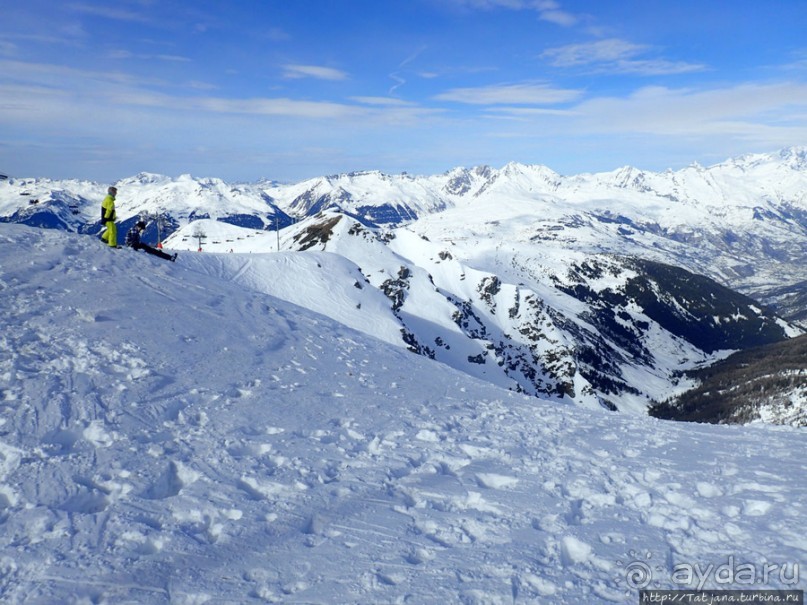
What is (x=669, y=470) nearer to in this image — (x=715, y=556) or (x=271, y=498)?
(x=715, y=556)

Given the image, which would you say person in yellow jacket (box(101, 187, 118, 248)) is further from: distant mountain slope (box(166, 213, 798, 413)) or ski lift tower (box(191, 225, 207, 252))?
ski lift tower (box(191, 225, 207, 252))

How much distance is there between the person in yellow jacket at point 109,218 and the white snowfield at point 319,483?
541cm

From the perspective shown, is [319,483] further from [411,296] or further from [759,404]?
[759,404]

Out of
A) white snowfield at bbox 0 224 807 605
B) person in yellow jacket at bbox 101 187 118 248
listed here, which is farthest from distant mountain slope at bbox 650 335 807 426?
person in yellow jacket at bbox 101 187 118 248

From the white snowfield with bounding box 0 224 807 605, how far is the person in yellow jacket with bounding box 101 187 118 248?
17.8ft

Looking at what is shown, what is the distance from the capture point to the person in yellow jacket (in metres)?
23.2

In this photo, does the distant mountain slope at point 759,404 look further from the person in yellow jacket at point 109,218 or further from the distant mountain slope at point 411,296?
the person in yellow jacket at point 109,218

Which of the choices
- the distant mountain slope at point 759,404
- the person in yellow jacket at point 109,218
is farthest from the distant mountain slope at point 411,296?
the person in yellow jacket at point 109,218

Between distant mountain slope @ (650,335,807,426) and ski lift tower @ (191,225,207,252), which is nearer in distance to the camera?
ski lift tower @ (191,225,207,252)

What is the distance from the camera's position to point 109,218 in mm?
23875

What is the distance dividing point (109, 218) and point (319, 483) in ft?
66.6

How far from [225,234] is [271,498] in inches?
6079

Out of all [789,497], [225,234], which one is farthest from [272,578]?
[225,234]

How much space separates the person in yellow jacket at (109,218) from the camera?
23.2m
